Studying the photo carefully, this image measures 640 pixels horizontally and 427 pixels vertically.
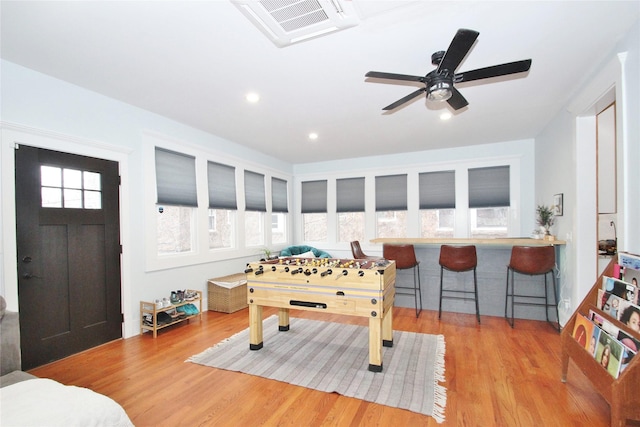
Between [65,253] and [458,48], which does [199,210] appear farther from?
[458,48]

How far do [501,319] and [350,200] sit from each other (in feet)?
11.9

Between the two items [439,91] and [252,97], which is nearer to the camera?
[439,91]

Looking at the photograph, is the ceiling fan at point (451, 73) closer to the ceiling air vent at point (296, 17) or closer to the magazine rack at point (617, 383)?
the ceiling air vent at point (296, 17)

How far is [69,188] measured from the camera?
3.01m

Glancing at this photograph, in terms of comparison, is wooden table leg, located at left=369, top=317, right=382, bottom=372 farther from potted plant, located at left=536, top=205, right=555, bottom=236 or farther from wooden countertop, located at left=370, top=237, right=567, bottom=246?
potted plant, located at left=536, top=205, right=555, bottom=236

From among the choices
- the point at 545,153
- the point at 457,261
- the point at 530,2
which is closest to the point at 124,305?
the point at 457,261

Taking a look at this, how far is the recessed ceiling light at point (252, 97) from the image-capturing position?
325cm

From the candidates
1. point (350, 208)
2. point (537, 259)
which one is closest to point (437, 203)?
point (350, 208)

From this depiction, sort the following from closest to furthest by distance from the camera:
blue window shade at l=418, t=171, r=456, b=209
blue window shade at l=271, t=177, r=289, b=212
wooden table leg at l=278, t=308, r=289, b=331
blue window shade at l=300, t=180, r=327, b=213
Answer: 1. wooden table leg at l=278, t=308, r=289, b=331
2. blue window shade at l=418, t=171, r=456, b=209
3. blue window shade at l=271, t=177, r=289, b=212
4. blue window shade at l=300, t=180, r=327, b=213

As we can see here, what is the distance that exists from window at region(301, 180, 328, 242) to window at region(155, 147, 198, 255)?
3.00 m

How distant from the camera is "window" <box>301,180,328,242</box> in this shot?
682 centimetres

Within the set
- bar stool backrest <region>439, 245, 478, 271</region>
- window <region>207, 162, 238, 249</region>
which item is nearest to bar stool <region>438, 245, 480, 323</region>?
bar stool backrest <region>439, 245, 478, 271</region>

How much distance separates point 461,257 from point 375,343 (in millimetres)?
1927

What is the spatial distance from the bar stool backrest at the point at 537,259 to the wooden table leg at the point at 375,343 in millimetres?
2250
